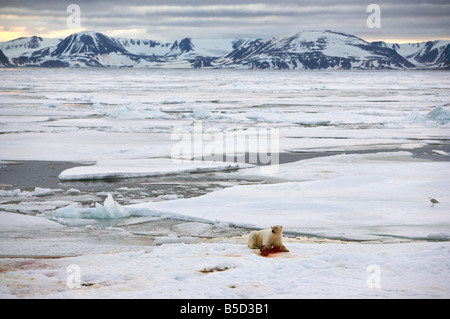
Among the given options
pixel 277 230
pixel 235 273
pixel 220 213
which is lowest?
pixel 220 213

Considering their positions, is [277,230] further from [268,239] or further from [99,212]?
[99,212]

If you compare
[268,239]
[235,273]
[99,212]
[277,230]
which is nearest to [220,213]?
[99,212]

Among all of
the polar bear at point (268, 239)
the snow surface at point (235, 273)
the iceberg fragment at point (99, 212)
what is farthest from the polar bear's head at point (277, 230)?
the iceberg fragment at point (99, 212)

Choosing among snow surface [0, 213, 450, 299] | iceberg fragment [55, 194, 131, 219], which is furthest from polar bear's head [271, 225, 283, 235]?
iceberg fragment [55, 194, 131, 219]

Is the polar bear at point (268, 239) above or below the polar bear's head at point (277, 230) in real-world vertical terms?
below

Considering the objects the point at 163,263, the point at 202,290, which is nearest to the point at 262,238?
the point at 163,263

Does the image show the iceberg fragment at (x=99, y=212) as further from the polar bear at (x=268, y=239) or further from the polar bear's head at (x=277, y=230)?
the polar bear's head at (x=277, y=230)
